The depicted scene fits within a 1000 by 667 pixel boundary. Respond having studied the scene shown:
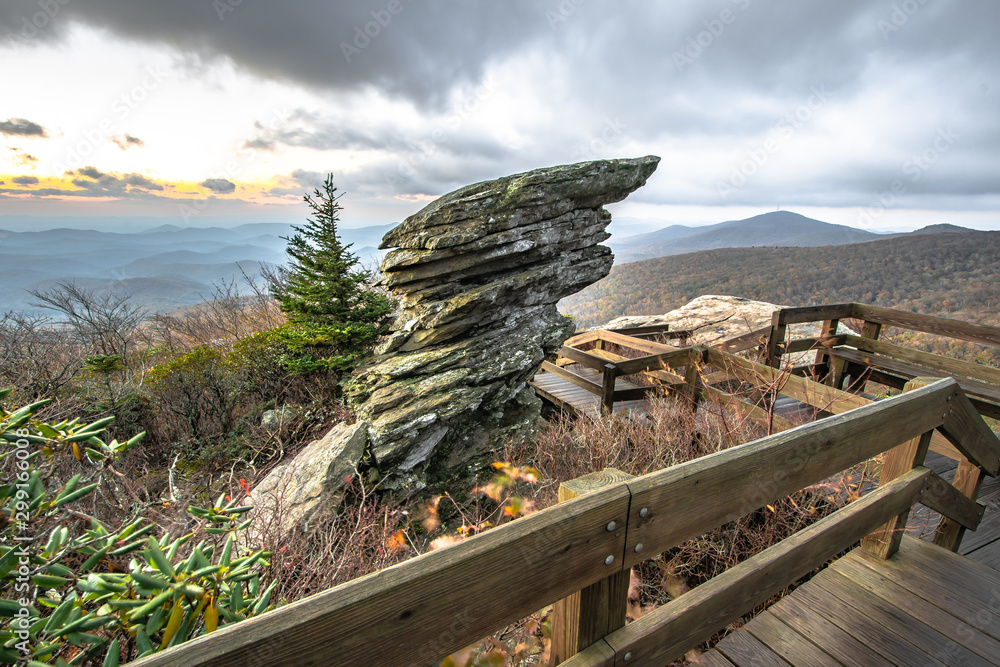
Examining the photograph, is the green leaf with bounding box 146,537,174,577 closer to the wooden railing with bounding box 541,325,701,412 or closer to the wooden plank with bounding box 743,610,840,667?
the wooden plank with bounding box 743,610,840,667

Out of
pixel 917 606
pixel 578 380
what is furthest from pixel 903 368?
pixel 917 606

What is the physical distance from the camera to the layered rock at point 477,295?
23.5ft

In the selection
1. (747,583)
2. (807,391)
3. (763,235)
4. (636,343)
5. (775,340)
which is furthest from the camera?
(763,235)

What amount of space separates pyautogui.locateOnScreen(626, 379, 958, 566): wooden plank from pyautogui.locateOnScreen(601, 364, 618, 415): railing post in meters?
4.40

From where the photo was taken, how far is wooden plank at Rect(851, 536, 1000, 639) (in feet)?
6.95

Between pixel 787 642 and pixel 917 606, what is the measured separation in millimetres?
868

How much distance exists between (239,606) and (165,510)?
6.02 m

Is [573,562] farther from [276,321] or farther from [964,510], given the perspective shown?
[276,321]

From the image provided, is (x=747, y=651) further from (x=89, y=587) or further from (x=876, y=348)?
(x=876, y=348)

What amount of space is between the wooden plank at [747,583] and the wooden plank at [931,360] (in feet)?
15.0

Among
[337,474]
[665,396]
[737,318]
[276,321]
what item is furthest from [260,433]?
[737,318]

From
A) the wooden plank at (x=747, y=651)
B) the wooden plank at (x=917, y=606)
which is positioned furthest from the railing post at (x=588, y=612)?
the wooden plank at (x=917, y=606)

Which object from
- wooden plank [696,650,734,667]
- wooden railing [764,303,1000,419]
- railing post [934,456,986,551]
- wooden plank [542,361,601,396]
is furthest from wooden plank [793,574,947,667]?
wooden plank [542,361,601,396]

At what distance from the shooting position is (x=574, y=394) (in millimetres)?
9172
